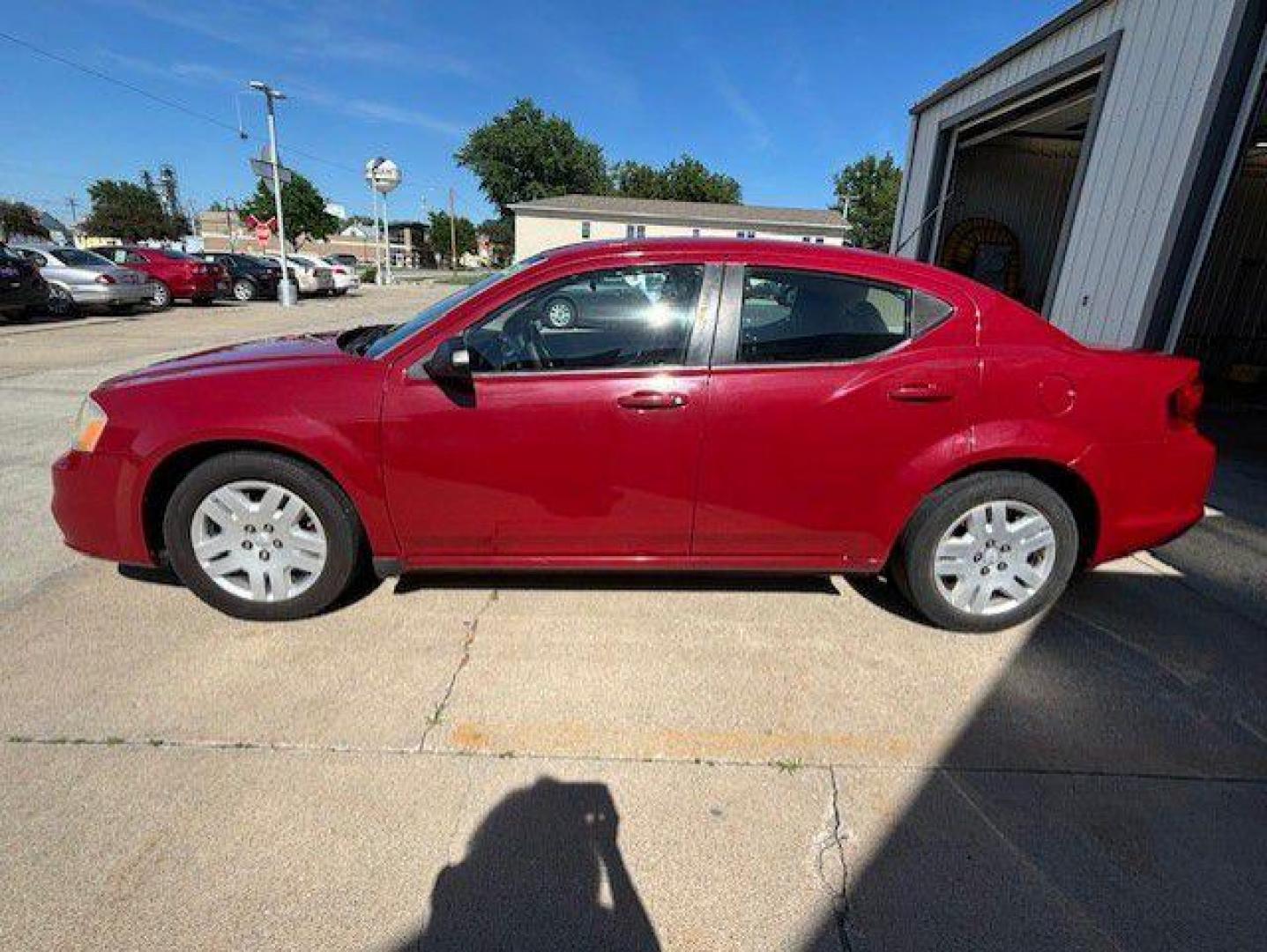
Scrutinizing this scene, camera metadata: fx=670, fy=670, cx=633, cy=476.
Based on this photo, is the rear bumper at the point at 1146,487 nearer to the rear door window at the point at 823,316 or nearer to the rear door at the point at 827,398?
the rear door at the point at 827,398

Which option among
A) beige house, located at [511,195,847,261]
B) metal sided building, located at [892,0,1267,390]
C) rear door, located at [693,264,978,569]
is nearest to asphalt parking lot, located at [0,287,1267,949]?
rear door, located at [693,264,978,569]

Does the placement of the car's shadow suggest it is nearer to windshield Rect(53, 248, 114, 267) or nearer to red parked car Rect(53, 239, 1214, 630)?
red parked car Rect(53, 239, 1214, 630)

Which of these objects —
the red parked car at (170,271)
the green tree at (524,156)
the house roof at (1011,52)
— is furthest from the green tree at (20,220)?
the house roof at (1011,52)

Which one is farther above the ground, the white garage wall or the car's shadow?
the white garage wall

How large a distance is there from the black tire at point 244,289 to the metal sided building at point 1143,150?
1902 cm

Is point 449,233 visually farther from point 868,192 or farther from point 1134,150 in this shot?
point 1134,150

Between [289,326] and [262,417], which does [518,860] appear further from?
[289,326]

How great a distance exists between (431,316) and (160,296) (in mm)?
17730

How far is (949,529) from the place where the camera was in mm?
2842

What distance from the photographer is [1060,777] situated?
2205 millimetres

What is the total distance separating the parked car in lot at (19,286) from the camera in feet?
39.1

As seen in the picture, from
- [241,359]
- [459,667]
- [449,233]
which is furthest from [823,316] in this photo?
[449,233]

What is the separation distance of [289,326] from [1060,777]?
610 inches

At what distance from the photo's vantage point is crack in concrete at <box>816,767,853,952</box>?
1.68 meters
